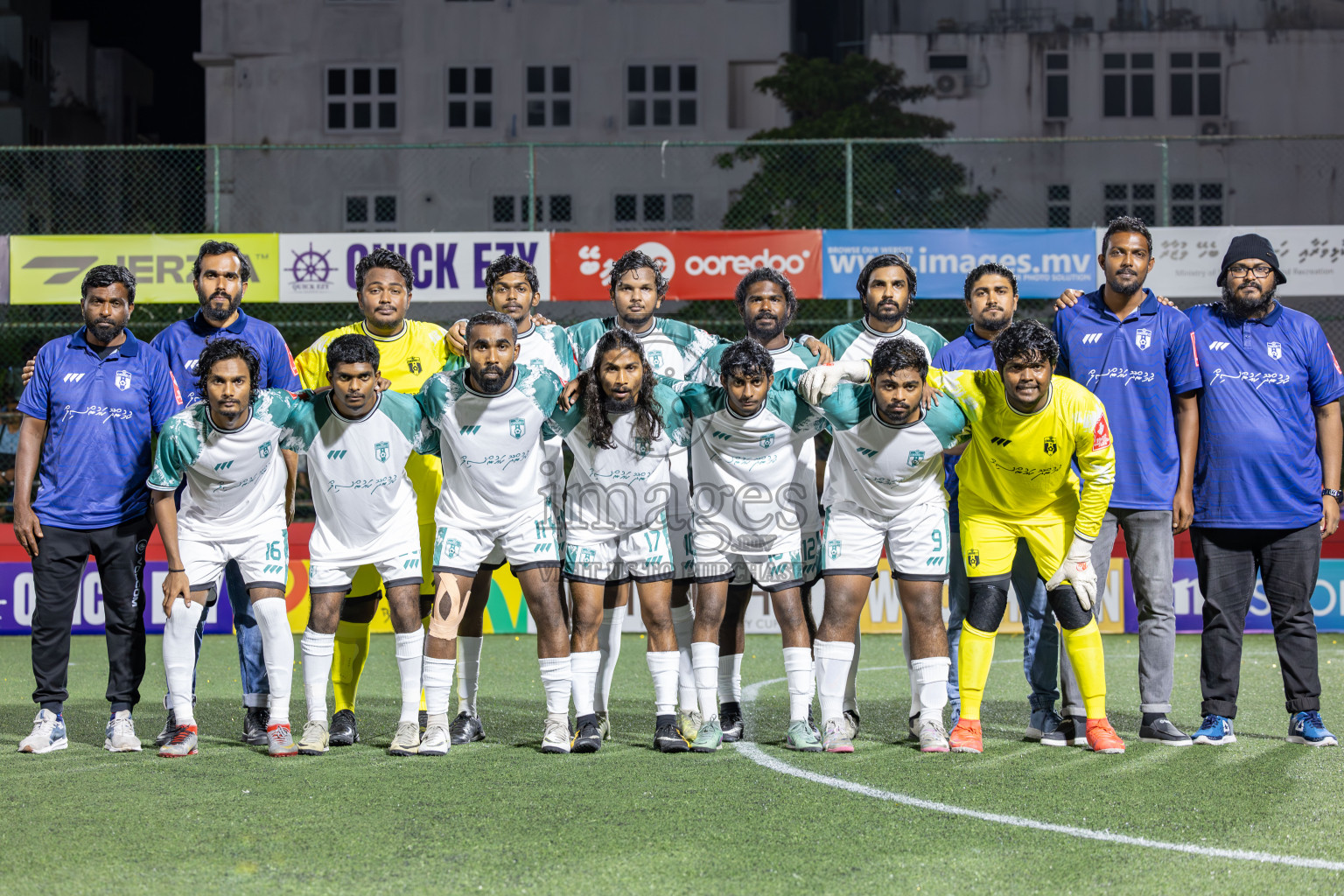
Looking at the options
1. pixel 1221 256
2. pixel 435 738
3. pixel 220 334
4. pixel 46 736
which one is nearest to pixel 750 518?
pixel 435 738

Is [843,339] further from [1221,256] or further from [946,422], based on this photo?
[1221,256]

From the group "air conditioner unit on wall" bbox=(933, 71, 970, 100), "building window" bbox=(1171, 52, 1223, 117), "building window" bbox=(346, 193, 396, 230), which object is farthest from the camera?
Result: "air conditioner unit on wall" bbox=(933, 71, 970, 100)

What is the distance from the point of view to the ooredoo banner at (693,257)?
13.8m

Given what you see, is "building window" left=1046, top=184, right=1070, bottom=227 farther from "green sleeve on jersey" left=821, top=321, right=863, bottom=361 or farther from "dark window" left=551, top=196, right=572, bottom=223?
"green sleeve on jersey" left=821, top=321, right=863, bottom=361

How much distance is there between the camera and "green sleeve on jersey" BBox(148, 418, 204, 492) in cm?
586

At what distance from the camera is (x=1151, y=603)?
20.4ft

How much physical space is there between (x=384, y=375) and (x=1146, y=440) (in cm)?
357

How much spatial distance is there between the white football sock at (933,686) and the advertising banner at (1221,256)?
892cm

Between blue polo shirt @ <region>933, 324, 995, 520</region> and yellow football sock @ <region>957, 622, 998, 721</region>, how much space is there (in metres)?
0.77

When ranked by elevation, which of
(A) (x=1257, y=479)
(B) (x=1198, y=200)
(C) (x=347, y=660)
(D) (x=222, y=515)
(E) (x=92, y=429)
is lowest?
(C) (x=347, y=660)

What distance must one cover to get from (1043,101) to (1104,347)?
2575cm

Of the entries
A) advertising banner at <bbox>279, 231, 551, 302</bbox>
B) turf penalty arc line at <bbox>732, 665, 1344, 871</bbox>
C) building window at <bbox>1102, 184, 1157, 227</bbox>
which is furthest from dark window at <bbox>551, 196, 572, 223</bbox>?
turf penalty arc line at <bbox>732, 665, 1344, 871</bbox>

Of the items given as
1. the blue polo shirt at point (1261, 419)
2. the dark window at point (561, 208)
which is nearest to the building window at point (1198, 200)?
the dark window at point (561, 208)

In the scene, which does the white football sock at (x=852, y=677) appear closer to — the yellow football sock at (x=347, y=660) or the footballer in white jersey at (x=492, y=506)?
the footballer in white jersey at (x=492, y=506)
